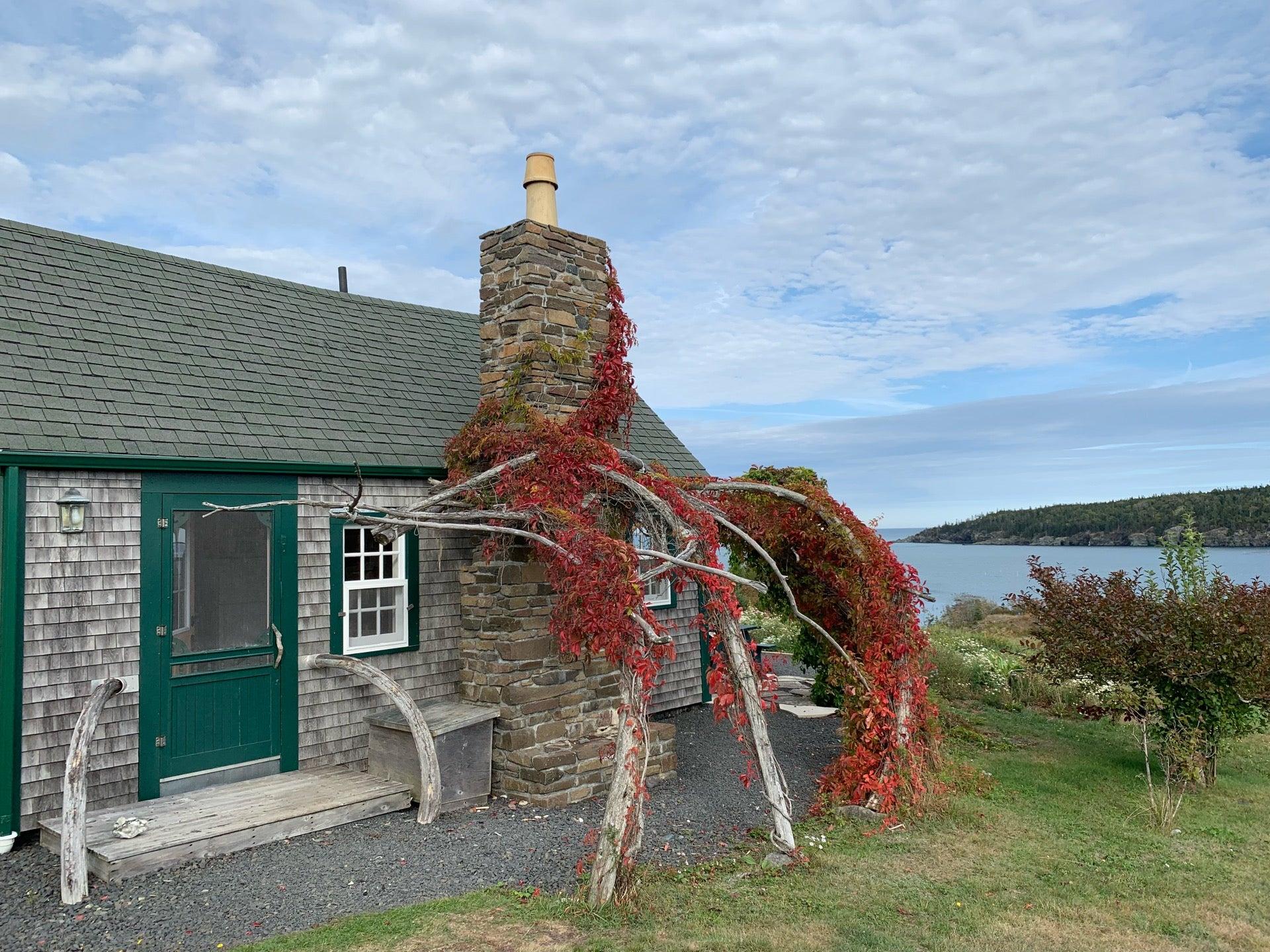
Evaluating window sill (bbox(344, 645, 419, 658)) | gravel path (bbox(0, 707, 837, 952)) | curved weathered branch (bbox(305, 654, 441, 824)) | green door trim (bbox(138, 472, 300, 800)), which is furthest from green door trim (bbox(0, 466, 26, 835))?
window sill (bbox(344, 645, 419, 658))

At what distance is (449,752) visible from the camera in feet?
24.1

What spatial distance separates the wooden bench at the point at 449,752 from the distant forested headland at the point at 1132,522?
1330cm

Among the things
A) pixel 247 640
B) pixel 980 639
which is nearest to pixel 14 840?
pixel 247 640

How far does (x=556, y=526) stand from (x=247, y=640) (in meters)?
4.10

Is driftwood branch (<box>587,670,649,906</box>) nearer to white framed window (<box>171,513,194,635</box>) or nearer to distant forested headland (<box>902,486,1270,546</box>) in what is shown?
white framed window (<box>171,513,194,635</box>)

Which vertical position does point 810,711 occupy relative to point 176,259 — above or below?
below

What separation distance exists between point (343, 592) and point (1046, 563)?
288 inches

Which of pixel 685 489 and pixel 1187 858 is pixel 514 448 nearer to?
pixel 685 489

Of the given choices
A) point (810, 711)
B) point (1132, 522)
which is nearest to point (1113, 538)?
point (1132, 522)

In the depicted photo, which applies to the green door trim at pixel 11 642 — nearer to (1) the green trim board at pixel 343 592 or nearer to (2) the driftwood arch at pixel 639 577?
(2) the driftwood arch at pixel 639 577

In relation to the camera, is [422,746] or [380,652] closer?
[422,746]

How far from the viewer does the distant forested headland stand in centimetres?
2253

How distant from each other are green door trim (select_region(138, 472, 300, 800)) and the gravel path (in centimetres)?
106

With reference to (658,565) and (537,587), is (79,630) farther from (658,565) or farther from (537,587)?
(658,565)
